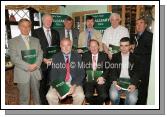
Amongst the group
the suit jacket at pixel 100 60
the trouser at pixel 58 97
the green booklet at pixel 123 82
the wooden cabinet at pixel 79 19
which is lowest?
the trouser at pixel 58 97

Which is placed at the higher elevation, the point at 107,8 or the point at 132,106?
the point at 107,8

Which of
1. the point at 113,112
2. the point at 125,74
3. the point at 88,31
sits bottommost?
the point at 113,112

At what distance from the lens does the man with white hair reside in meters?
4.42

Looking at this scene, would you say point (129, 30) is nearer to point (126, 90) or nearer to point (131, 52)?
point (131, 52)

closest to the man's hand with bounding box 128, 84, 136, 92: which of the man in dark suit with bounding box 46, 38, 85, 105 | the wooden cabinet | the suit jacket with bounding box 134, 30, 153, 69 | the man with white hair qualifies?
the suit jacket with bounding box 134, 30, 153, 69

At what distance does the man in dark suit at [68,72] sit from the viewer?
4.35 m

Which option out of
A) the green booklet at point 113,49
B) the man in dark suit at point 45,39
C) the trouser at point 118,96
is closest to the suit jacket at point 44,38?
the man in dark suit at point 45,39

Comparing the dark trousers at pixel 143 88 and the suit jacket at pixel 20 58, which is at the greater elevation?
the suit jacket at pixel 20 58

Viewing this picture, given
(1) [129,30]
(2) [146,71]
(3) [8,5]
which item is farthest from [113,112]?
(3) [8,5]

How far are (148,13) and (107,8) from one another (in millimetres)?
494

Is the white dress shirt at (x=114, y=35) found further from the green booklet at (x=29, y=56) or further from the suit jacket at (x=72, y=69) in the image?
the green booklet at (x=29, y=56)

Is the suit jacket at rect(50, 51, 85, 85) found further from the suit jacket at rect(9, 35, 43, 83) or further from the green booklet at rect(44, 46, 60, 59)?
the suit jacket at rect(9, 35, 43, 83)

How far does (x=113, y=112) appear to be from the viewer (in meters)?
4.33

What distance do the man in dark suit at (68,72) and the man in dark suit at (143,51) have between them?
2.33 feet
